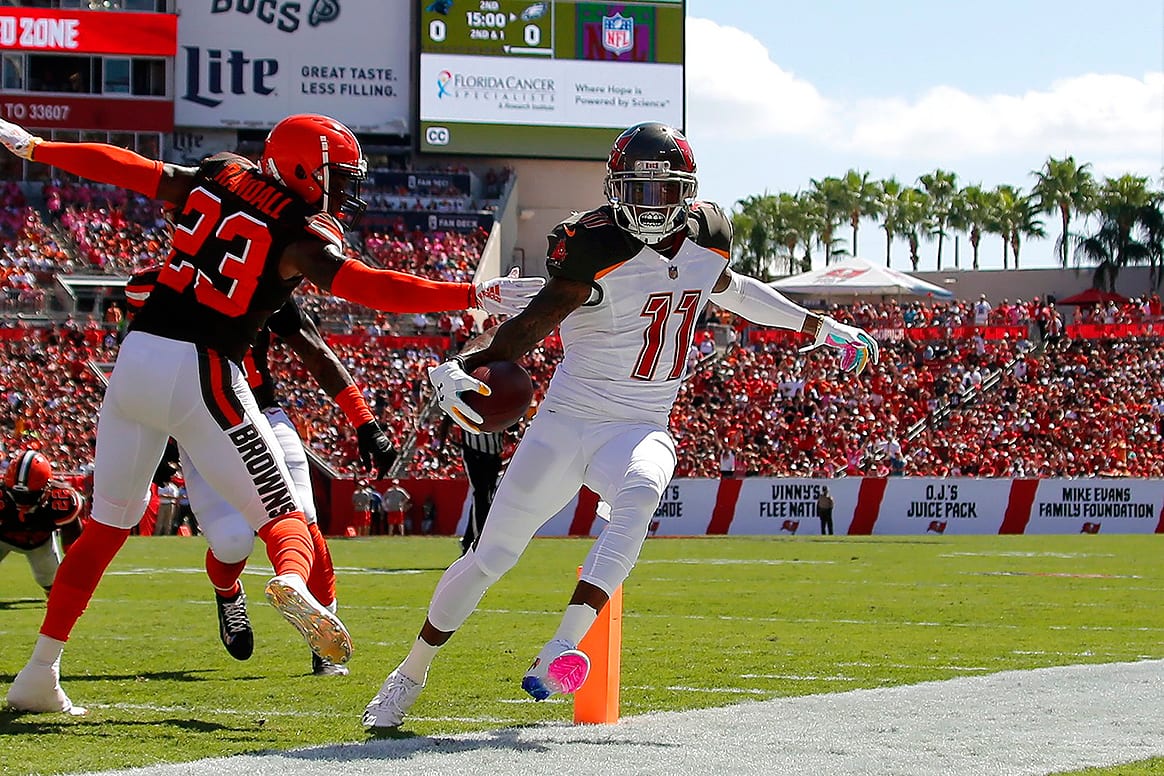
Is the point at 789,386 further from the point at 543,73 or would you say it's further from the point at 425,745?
the point at 425,745

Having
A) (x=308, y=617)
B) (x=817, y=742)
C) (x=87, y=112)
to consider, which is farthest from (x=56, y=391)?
(x=817, y=742)

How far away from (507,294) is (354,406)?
1.06 meters

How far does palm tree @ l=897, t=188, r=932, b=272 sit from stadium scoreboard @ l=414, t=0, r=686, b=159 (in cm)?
3267

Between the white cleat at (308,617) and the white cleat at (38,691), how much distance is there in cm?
128

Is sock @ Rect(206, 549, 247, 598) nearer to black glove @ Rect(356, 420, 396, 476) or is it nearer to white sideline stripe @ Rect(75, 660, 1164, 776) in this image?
black glove @ Rect(356, 420, 396, 476)

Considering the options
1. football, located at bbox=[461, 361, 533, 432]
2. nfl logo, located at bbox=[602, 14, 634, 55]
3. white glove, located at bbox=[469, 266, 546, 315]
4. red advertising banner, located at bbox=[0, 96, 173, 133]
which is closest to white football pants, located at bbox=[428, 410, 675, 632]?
football, located at bbox=[461, 361, 533, 432]

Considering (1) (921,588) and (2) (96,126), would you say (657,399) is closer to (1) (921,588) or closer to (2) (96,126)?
(1) (921,588)

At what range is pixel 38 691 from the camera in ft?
18.1

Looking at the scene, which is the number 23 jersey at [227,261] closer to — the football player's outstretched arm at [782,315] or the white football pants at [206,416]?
the white football pants at [206,416]

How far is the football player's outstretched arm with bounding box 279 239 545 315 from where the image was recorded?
199 inches

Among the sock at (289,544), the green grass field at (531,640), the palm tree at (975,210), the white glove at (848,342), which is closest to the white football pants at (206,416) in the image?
the sock at (289,544)

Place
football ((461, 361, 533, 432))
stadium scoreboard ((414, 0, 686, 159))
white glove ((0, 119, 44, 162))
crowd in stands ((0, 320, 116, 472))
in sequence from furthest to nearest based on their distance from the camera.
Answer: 1. stadium scoreboard ((414, 0, 686, 159))
2. crowd in stands ((0, 320, 116, 472))
3. white glove ((0, 119, 44, 162))
4. football ((461, 361, 533, 432))

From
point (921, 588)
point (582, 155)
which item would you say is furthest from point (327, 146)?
point (582, 155)

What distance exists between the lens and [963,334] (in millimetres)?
32156
